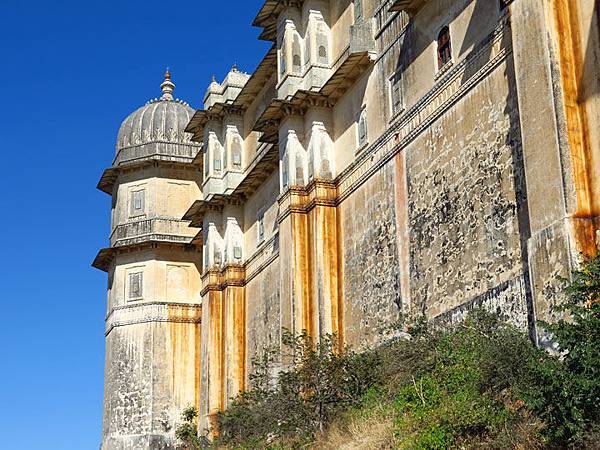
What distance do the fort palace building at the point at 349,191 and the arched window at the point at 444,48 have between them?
2.6 inches

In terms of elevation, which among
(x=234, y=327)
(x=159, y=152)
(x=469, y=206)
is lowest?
(x=469, y=206)

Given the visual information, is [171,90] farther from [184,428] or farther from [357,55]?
[357,55]

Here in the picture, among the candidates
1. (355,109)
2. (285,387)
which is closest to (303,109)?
(355,109)

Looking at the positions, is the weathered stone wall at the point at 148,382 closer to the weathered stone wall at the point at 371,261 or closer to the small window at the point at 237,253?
the small window at the point at 237,253

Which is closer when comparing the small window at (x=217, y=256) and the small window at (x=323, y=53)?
the small window at (x=323, y=53)

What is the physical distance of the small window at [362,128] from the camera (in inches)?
1028

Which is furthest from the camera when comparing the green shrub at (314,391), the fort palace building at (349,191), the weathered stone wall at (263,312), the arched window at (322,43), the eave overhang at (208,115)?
the eave overhang at (208,115)

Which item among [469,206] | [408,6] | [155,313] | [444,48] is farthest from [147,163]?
[469,206]

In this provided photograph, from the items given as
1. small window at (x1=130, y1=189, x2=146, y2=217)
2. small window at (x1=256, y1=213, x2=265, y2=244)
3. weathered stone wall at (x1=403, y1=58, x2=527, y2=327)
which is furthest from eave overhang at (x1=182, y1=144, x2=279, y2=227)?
weathered stone wall at (x1=403, y1=58, x2=527, y2=327)

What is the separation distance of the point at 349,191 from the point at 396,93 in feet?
11.4

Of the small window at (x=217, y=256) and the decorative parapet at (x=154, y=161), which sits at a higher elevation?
the decorative parapet at (x=154, y=161)

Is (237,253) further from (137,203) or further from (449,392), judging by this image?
(449,392)

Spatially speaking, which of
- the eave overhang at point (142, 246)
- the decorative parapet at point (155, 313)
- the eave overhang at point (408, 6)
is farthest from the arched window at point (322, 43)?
the decorative parapet at point (155, 313)

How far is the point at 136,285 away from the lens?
1586 inches
